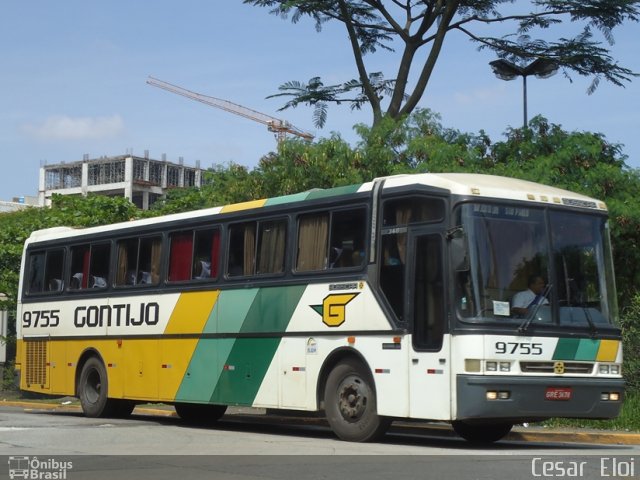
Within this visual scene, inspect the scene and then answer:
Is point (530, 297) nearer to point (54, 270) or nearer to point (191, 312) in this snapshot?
point (191, 312)

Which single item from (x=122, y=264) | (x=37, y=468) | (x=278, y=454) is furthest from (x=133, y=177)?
(x=37, y=468)

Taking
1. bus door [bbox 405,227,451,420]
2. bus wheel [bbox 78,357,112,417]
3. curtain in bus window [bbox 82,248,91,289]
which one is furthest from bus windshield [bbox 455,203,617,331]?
curtain in bus window [bbox 82,248,91,289]

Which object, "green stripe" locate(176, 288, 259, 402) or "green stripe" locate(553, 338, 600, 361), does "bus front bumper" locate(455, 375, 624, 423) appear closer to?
"green stripe" locate(553, 338, 600, 361)

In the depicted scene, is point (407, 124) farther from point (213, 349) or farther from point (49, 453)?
point (49, 453)

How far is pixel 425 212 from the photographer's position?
14797 millimetres

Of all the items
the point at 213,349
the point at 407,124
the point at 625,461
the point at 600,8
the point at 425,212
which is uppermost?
the point at 600,8

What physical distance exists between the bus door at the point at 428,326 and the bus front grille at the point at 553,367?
3.21 ft

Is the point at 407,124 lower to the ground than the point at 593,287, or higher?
higher

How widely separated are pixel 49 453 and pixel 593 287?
7075 mm

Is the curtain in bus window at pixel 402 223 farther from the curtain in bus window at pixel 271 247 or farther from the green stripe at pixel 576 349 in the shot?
the curtain in bus window at pixel 271 247

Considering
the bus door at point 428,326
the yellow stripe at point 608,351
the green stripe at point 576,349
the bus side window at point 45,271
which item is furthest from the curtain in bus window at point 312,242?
the bus side window at point 45,271

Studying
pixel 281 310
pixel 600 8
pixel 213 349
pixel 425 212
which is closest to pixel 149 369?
pixel 213 349

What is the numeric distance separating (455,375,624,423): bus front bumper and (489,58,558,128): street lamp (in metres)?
13.0

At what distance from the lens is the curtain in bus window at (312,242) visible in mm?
16297
